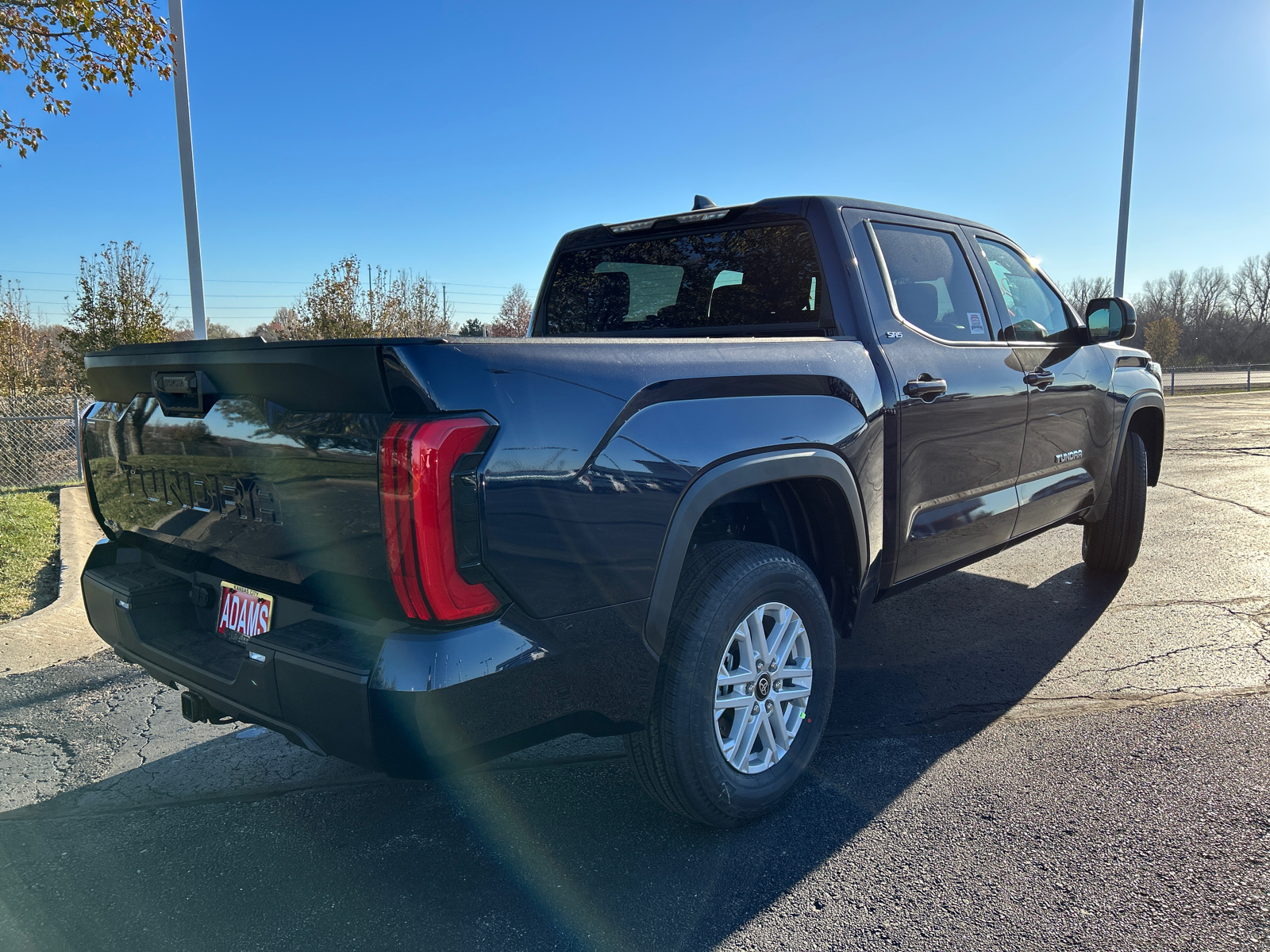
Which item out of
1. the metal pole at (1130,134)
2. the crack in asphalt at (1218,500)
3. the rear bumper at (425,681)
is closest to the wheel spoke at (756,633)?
the rear bumper at (425,681)

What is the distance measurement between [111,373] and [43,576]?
419 cm

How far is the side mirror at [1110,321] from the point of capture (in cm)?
436

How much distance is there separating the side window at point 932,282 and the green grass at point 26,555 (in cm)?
520

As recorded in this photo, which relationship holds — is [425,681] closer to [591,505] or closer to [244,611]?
[591,505]

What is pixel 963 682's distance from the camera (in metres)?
3.85

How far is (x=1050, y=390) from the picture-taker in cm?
410

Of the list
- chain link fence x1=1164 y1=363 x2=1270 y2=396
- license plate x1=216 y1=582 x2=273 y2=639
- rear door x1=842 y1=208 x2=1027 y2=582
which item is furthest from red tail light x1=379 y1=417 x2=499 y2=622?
chain link fence x1=1164 y1=363 x2=1270 y2=396

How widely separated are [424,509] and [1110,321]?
401 centimetres

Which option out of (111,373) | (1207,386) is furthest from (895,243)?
(1207,386)

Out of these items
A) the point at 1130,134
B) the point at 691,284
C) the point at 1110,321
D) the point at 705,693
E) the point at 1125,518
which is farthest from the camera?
the point at 1130,134

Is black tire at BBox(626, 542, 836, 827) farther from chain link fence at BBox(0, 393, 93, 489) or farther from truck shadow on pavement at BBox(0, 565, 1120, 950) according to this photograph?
chain link fence at BBox(0, 393, 93, 489)

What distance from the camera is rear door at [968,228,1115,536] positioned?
13.1ft

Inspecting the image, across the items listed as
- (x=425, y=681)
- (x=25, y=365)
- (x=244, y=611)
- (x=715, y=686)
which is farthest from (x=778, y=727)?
(x=25, y=365)

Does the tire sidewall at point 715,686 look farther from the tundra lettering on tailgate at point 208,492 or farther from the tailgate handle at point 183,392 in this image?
the tailgate handle at point 183,392
